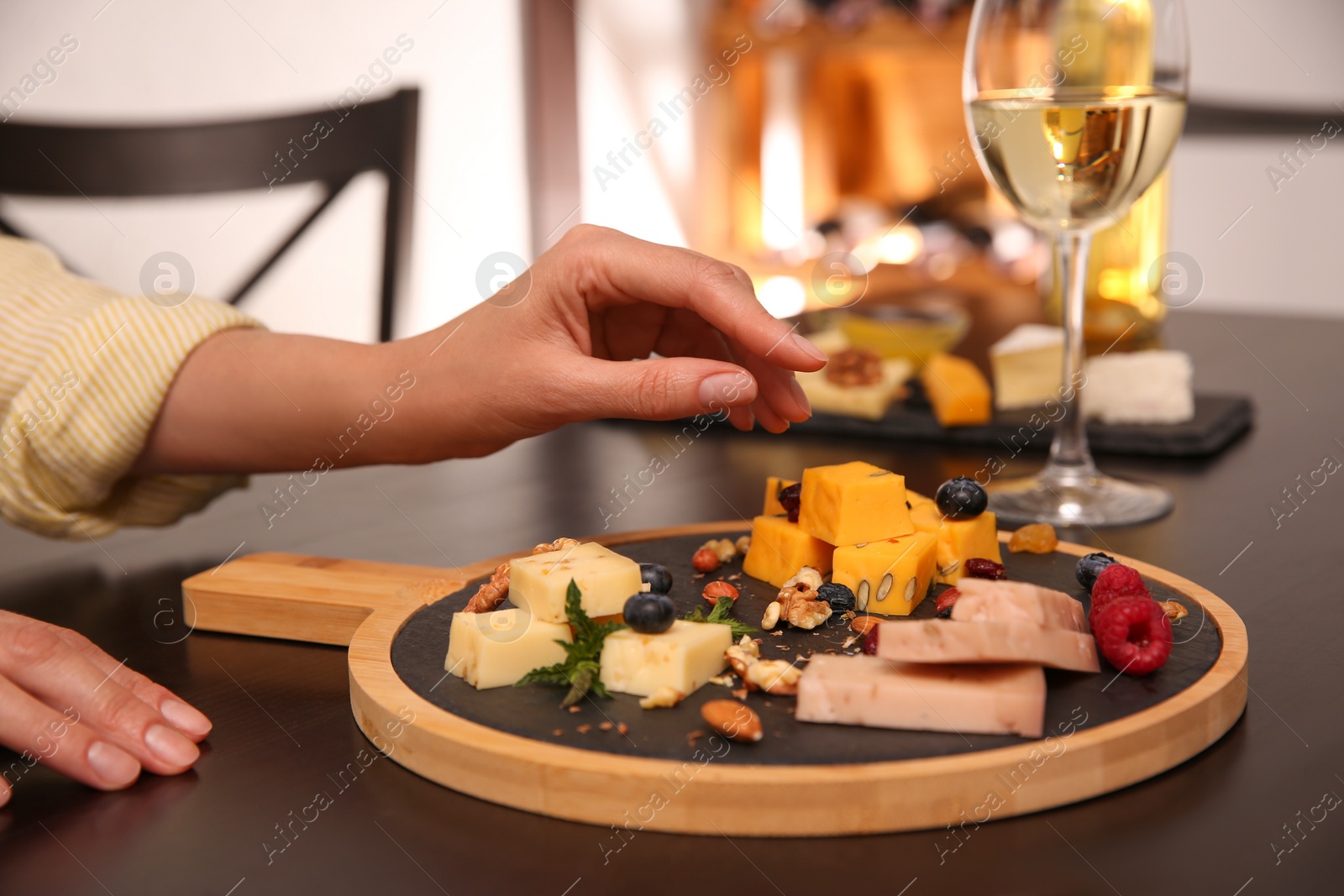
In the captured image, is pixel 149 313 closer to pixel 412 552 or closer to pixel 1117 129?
pixel 412 552

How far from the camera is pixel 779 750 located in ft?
2.26

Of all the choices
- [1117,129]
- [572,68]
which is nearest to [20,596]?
[1117,129]

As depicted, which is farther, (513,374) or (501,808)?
(513,374)

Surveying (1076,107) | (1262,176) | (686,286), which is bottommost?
(1262,176)

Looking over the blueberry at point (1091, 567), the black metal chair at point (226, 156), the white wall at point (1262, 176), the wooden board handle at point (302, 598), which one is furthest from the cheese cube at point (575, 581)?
the white wall at point (1262, 176)

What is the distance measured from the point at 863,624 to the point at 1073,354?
1.81ft

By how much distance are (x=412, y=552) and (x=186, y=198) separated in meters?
1.30

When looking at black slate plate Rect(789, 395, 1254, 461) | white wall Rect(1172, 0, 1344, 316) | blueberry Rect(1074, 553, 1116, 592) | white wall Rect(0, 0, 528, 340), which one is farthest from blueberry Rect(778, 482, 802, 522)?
white wall Rect(1172, 0, 1344, 316)

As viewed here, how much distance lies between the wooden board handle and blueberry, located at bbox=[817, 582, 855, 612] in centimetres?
28

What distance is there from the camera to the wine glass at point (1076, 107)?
1.18 meters

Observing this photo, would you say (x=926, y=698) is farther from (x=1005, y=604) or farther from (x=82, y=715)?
(x=82, y=715)

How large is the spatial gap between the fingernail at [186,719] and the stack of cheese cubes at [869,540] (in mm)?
424

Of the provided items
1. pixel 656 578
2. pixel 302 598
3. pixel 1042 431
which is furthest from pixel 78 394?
pixel 1042 431

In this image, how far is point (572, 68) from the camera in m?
4.51
